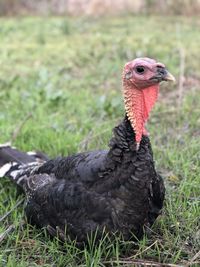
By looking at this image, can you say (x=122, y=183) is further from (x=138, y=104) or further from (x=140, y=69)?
(x=140, y=69)

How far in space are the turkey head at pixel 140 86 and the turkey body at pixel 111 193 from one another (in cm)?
7

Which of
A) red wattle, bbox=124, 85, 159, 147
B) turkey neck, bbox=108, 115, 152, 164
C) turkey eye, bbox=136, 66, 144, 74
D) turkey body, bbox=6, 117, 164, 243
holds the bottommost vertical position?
turkey body, bbox=6, 117, 164, 243

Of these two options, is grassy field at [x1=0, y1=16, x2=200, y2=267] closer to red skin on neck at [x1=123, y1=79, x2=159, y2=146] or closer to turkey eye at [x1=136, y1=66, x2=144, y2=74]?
red skin on neck at [x1=123, y1=79, x2=159, y2=146]

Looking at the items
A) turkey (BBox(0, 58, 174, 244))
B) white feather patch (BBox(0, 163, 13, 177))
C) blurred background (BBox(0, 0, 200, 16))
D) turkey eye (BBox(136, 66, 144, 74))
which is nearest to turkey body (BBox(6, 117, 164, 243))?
turkey (BBox(0, 58, 174, 244))

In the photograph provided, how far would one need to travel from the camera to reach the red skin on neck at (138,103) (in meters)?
3.22

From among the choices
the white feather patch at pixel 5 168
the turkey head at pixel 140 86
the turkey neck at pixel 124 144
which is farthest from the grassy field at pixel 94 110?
the turkey head at pixel 140 86

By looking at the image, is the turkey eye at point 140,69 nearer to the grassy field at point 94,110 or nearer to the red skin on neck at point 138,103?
the red skin on neck at point 138,103

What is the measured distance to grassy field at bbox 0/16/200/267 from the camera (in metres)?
3.31

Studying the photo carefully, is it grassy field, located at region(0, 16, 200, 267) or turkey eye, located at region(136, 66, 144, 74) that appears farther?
grassy field, located at region(0, 16, 200, 267)

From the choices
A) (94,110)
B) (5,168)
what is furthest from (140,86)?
(94,110)

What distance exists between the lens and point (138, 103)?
3229 millimetres

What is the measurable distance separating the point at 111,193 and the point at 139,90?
676 mm

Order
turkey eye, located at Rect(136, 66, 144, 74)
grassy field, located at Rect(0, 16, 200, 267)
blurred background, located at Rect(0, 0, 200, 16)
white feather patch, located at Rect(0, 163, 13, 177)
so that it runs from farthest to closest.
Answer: blurred background, located at Rect(0, 0, 200, 16) < white feather patch, located at Rect(0, 163, 13, 177) < grassy field, located at Rect(0, 16, 200, 267) < turkey eye, located at Rect(136, 66, 144, 74)

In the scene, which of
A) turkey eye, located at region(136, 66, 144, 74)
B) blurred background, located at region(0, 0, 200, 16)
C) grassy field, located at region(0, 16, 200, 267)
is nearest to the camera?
turkey eye, located at region(136, 66, 144, 74)
